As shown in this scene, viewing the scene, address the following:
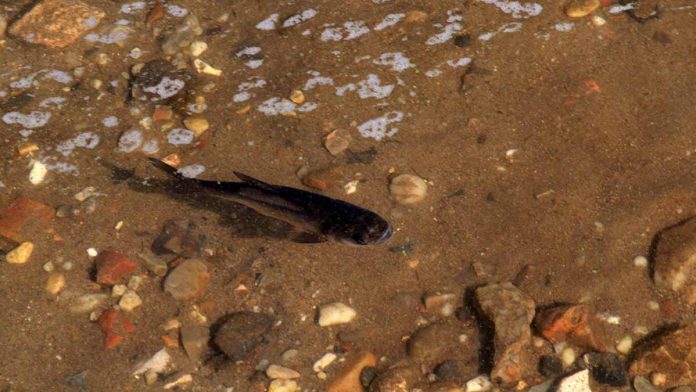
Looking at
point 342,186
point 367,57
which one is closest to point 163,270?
point 342,186

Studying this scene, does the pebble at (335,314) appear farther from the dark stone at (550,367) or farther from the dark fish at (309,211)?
the dark stone at (550,367)

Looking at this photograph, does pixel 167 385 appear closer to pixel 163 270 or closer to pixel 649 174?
pixel 163 270

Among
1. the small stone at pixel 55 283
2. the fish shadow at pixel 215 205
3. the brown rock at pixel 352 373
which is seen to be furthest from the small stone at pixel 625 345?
the small stone at pixel 55 283

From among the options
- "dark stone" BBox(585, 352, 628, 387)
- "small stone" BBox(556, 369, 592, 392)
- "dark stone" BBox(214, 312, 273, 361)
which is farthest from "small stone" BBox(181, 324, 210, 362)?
"dark stone" BBox(585, 352, 628, 387)

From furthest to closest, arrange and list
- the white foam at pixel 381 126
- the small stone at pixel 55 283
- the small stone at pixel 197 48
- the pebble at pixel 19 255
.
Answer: the small stone at pixel 197 48, the white foam at pixel 381 126, the pebble at pixel 19 255, the small stone at pixel 55 283

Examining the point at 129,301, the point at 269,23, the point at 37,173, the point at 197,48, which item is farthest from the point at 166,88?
the point at 129,301
